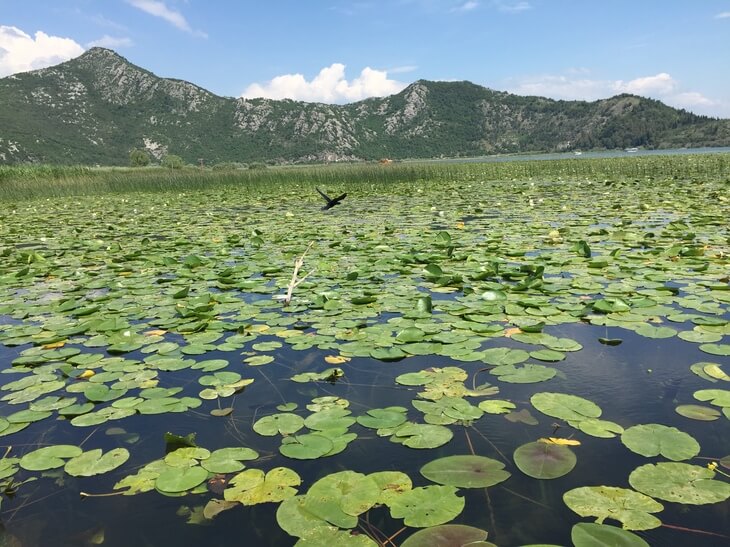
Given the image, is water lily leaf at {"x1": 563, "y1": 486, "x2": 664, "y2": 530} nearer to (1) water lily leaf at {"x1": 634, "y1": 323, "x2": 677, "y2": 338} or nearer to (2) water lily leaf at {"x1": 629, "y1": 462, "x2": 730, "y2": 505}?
(2) water lily leaf at {"x1": 629, "y1": 462, "x2": 730, "y2": 505}

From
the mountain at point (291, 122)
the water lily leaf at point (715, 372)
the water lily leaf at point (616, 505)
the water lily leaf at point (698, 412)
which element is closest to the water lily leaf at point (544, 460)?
the water lily leaf at point (616, 505)

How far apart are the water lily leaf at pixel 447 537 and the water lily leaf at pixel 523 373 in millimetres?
1171

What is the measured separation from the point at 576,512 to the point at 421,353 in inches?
57.0

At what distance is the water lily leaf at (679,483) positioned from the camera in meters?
1.53

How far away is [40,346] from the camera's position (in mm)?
3244

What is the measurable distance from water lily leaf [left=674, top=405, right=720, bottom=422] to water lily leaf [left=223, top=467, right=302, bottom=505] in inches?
68.7

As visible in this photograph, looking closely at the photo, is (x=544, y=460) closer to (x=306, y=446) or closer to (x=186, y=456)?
(x=306, y=446)

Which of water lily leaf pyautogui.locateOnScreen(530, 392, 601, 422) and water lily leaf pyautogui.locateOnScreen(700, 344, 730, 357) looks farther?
water lily leaf pyautogui.locateOnScreen(700, 344, 730, 357)

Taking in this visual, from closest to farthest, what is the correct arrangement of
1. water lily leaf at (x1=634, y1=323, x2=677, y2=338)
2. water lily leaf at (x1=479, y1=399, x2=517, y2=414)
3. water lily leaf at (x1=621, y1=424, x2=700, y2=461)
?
water lily leaf at (x1=621, y1=424, x2=700, y2=461)
water lily leaf at (x1=479, y1=399, x2=517, y2=414)
water lily leaf at (x1=634, y1=323, x2=677, y2=338)

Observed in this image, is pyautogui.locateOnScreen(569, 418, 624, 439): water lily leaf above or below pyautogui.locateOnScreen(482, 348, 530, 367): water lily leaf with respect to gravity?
below

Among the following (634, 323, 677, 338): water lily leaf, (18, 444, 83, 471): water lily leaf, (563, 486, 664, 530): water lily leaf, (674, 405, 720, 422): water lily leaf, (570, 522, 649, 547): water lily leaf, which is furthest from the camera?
(634, 323, 677, 338): water lily leaf

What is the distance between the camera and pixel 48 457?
1955 millimetres

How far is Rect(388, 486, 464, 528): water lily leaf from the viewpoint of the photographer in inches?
58.0

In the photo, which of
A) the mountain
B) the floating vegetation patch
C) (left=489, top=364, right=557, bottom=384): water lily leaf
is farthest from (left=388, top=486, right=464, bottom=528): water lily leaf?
the mountain
